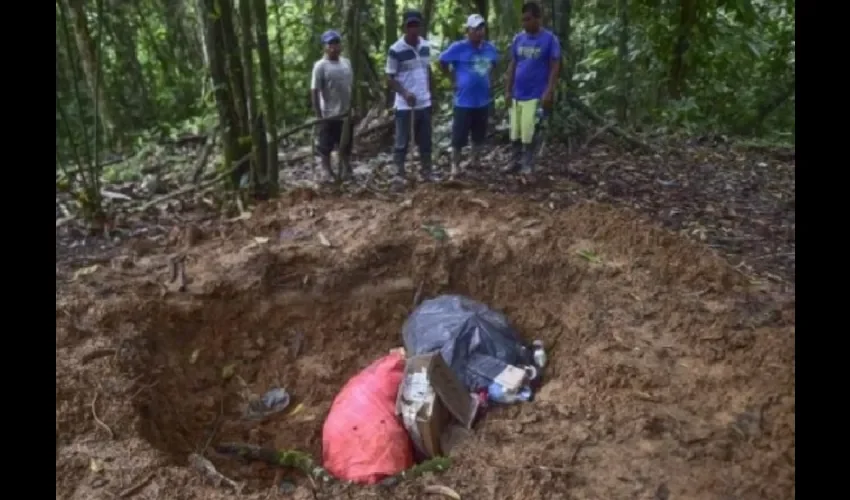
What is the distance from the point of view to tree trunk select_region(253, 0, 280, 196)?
20.2ft

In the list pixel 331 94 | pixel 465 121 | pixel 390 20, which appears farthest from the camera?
pixel 390 20

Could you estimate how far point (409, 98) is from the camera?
23.9 ft

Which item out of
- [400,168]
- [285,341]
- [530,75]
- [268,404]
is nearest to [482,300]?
[285,341]

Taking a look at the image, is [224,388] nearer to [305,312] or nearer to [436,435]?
[305,312]

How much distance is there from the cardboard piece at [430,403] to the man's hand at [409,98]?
3.76 metres

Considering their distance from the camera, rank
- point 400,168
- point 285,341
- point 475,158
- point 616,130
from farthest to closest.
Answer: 1. point 616,130
2. point 475,158
3. point 400,168
4. point 285,341

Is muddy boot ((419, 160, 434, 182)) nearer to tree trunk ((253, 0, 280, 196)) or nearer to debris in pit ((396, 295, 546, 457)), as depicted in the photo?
tree trunk ((253, 0, 280, 196))

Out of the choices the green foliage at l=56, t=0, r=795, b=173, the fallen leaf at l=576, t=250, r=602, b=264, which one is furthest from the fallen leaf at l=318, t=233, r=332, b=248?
the green foliage at l=56, t=0, r=795, b=173

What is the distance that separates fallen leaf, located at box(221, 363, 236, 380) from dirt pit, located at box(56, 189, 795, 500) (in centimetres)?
2

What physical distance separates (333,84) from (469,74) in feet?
4.52

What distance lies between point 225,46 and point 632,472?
494 centimetres

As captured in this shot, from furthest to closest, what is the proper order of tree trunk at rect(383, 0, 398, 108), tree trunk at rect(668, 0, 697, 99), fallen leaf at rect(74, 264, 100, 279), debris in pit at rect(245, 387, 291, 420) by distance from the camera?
tree trunk at rect(668, 0, 697, 99), tree trunk at rect(383, 0, 398, 108), fallen leaf at rect(74, 264, 100, 279), debris in pit at rect(245, 387, 291, 420)

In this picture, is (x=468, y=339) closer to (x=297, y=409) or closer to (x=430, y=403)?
(x=430, y=403)

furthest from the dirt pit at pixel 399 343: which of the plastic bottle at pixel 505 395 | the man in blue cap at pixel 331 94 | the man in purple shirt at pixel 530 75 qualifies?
the man in purple shirt at pixel 530 75
